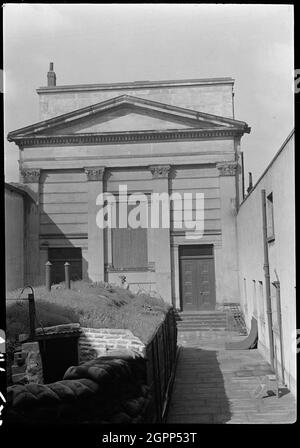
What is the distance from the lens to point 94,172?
69.5 ft

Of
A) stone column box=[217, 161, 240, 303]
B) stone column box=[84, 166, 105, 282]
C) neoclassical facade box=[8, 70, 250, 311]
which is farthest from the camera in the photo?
stone column box=[217, 161, 240, 303]

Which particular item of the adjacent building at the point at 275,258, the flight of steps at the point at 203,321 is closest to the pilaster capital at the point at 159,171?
the adjacent building at the point at 275,258

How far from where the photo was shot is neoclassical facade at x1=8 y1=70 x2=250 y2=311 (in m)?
20.5

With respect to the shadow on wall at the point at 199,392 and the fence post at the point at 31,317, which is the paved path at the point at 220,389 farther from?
the fence post at the point at 31,317

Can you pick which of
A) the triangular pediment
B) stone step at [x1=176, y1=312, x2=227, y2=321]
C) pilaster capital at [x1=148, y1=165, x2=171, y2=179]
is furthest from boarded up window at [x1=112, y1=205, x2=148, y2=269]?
the triangular pediment

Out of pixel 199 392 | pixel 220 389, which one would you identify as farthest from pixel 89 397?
→ pixel 220 389

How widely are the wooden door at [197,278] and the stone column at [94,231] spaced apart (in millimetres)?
3689

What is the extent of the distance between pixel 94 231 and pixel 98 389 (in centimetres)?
1496

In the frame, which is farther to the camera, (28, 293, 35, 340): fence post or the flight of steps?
the flight of steps

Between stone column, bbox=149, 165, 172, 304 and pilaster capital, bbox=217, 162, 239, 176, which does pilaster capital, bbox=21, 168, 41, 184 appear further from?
pilaster capital, bbox=217, 162, 239, 176

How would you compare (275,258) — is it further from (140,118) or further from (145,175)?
(140,118)

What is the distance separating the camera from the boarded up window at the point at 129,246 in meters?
19.2

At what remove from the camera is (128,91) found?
2203cm

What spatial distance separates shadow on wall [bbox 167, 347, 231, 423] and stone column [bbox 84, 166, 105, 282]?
6.04 m
